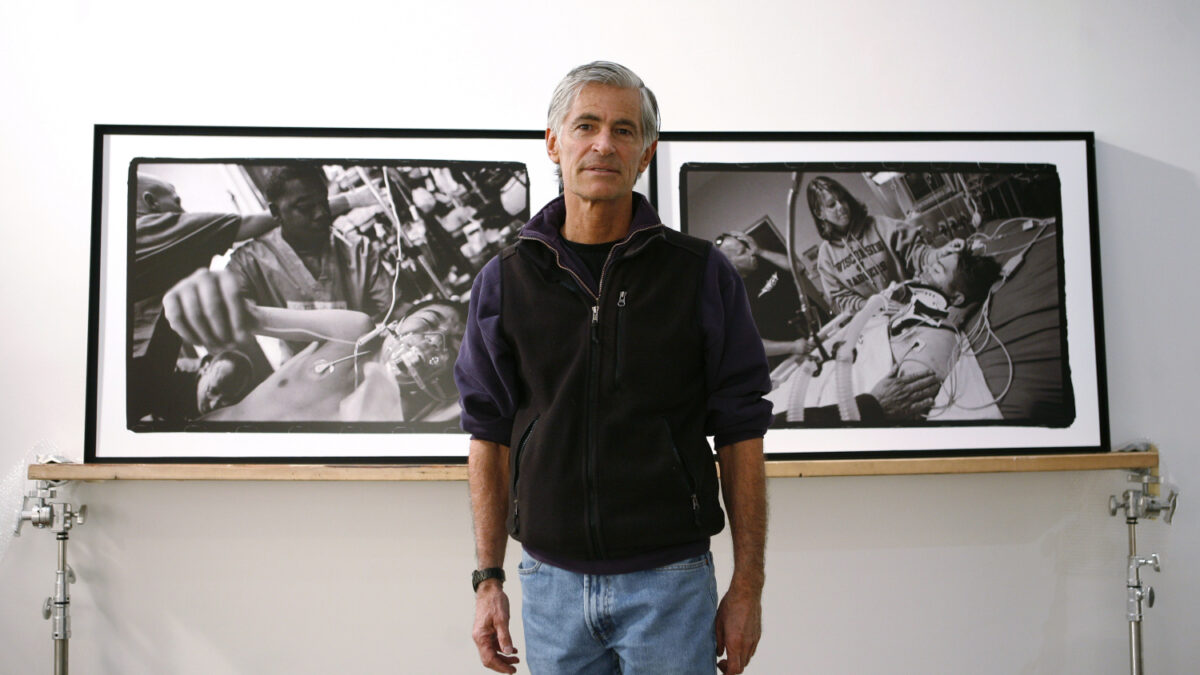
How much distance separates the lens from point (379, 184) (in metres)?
2.15

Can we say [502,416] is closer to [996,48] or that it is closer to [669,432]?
[669,432]

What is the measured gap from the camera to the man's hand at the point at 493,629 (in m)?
1.28

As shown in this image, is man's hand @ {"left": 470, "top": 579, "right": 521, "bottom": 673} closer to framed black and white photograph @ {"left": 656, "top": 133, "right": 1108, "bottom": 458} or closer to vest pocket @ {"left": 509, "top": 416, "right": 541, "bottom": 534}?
vest pocket @ {"left": 509, "top": 416, "right": 541, "bottom": 534}

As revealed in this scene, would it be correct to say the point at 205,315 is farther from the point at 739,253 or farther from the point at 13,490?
the point at 739,253

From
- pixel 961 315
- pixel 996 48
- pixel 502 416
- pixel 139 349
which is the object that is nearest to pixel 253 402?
pixel 139 349

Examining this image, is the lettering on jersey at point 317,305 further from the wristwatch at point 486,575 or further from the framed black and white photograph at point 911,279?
the wristwatch at point 486,575

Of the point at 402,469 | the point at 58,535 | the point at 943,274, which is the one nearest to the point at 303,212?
the point at 402,469

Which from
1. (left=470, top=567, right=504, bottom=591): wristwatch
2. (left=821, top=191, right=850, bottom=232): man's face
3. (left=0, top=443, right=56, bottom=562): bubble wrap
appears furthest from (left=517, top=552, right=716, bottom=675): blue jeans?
(left=0, top=443, right=56, bottom=562): bubble wrap

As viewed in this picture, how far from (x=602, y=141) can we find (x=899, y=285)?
1211 mm

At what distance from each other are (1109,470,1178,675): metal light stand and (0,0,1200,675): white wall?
0.23 feet

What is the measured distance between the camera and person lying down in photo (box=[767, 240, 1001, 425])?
7.06ft

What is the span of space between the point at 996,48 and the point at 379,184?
5.32 ft

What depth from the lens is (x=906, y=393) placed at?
2.16 metres

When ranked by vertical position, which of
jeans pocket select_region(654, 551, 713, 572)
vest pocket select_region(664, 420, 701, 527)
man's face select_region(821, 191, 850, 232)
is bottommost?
jeans pocket select_region(654, 551, 713, 572)
